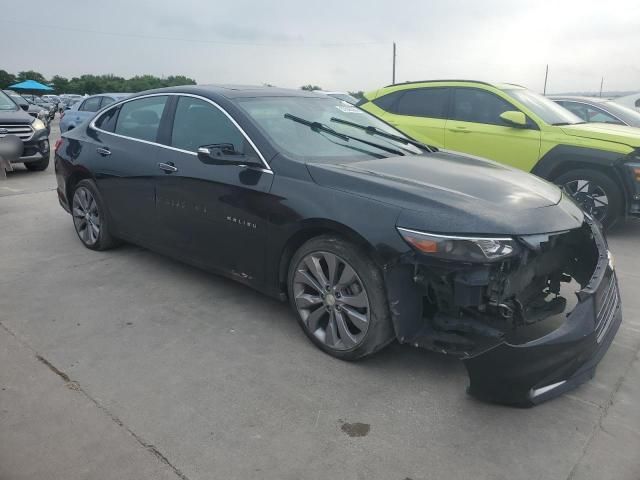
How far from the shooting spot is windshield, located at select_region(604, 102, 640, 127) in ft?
28.4

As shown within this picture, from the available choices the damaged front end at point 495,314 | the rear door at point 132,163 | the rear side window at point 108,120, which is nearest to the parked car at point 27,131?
the rear side window at point 108,120

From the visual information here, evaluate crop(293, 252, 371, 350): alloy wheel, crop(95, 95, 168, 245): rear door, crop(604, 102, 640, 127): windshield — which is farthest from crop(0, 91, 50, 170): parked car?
crop(604, 102, 640, 127): windshield

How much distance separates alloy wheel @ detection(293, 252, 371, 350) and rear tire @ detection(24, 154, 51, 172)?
27.8 feet

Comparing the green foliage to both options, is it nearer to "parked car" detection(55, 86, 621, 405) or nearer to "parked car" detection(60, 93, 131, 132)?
"parked car" detection(60, 93, 131, 132)

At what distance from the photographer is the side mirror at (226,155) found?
11.4 ft

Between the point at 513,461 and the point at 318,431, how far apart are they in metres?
0.89

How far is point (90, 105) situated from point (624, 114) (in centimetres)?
1230

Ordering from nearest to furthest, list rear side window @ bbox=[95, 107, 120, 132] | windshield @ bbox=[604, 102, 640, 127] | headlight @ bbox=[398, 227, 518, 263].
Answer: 1. headlight @ bbox=[398, 227, 518, 263]
2. rear side window @ bbox=[95, 107, 120, 132]
3. windshield @ bbox=[604, 102, 640, 127]

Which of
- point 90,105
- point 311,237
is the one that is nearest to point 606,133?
point 311,237

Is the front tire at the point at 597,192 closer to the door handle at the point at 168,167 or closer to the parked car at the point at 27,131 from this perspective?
the door handle at the point at 168,167

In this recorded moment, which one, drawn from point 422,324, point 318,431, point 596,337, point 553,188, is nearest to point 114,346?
point 318,431

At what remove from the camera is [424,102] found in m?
7.19

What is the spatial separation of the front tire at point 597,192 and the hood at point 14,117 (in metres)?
8.66

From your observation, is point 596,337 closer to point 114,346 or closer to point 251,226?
point 251,226
